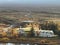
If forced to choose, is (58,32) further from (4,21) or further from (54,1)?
(4,21)

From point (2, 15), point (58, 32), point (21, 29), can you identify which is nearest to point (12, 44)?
point (21, 29)

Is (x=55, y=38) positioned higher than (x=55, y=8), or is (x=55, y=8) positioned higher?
(x=55, y=8)

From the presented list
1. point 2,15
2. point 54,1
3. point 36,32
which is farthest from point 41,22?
point 2,15

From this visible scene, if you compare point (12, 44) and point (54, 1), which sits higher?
point (54, 1)

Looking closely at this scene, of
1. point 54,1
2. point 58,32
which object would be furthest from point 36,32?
point 54,1

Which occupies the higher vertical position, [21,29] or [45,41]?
[21,29]

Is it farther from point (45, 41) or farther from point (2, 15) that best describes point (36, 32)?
point (2, 15)

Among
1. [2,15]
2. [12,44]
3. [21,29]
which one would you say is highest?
[2,15]

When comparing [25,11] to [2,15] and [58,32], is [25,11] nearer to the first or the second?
[2,15]
